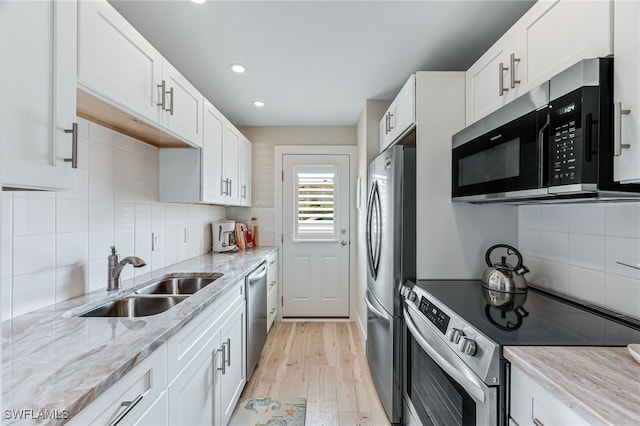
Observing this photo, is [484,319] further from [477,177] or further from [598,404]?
[477,177]

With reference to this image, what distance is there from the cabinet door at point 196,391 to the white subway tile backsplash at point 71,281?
0.63m

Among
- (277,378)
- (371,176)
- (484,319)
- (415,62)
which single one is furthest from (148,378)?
(415,62)

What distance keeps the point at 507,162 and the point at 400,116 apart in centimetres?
104

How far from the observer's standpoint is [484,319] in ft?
4.07

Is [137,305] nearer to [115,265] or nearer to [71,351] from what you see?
[115,265]

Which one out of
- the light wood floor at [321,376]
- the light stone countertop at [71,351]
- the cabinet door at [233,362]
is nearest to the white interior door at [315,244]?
the light wood floor at [321,376]

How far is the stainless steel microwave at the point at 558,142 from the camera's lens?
995 millimetres

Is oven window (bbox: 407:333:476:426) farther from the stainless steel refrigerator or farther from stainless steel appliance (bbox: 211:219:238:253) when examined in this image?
stainless steel appliance (bbox: 211:219:238:253)

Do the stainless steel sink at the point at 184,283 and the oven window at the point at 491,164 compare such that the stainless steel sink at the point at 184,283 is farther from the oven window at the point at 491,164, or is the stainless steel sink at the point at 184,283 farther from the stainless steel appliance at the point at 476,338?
the oven window at the point at 491,164

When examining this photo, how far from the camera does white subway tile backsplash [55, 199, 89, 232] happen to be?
4.72ft

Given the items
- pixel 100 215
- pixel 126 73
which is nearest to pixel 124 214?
pixel 100 215

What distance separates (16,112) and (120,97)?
488mm

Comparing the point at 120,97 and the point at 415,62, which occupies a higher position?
the point at 415,62

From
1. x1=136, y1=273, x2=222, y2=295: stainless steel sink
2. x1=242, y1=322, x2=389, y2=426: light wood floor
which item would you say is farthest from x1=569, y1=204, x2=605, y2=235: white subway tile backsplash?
x1=136, y1=273, x2=222, y2=295: stainless steel sink
